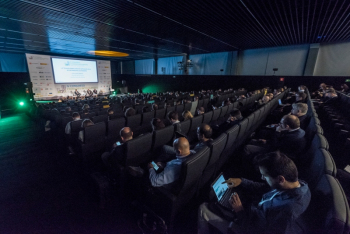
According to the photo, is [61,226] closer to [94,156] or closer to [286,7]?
[94,156]

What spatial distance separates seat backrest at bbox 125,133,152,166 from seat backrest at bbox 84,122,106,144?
51.9 inches

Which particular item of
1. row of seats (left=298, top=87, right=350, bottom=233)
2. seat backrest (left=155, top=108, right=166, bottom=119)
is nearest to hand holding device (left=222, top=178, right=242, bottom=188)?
row of seats (left=298, top=87, right=350, bottom=233)

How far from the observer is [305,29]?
21.0 feet

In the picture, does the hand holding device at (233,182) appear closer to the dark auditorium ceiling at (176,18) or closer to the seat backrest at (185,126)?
the seat backrest at (185,126)

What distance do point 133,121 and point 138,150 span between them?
1888 millimetres

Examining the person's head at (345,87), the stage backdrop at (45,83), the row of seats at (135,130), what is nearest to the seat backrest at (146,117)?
the row of seats at (135,130)

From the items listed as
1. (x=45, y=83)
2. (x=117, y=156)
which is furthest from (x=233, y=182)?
(x=45, y=83)

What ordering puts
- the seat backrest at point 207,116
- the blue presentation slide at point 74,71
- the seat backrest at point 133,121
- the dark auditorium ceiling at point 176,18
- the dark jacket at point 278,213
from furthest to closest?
the blue presentation slide at point 74,71, the dark auditorium ceiling at point 176,18, the seat backrest at point 207,116, the seat backrest at point 133,121, the dark jacket at point 278,213

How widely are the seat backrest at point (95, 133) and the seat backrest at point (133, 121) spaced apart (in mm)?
677

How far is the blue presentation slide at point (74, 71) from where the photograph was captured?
465 inches

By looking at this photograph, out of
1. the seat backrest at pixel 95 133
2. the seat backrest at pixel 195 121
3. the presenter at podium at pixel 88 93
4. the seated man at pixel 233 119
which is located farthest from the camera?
the presenter at podium at pixel 88 93

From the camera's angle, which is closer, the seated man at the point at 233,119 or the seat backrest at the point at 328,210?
the seat backrest at the point at 328,210

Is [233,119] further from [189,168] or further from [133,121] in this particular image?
[133,121]

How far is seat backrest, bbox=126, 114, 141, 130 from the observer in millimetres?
3860
